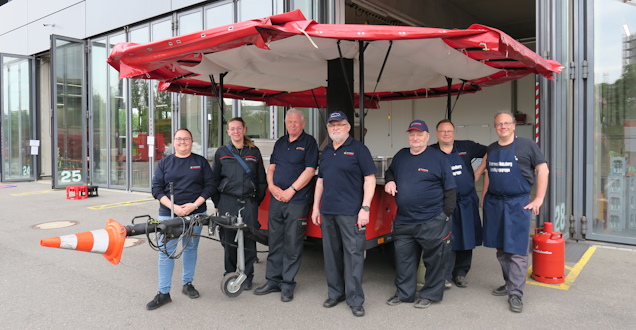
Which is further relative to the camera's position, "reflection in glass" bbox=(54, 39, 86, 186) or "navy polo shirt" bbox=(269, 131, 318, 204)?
"reflection in glass" bbox=(54, 39, 86, 186)

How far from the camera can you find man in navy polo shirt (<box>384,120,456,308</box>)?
3.86m

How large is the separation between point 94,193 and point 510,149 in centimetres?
1172

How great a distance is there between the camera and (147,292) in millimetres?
4430

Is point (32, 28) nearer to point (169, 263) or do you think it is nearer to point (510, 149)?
point (169, 263)

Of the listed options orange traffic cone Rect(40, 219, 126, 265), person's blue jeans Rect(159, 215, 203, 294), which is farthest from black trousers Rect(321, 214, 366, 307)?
orange traffic cone Rect(40, 219, 126, 265)

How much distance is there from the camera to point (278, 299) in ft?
13.8

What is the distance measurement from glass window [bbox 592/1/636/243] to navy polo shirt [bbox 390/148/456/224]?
3.72 m

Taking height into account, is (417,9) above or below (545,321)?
above

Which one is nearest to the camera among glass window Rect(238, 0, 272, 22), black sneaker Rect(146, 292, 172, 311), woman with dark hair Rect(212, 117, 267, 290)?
black sneaker Rect(146, 292, 172, 311)

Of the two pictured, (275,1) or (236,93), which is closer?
(236,93)

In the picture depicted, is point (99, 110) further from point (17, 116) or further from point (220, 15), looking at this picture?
point (17, 116)

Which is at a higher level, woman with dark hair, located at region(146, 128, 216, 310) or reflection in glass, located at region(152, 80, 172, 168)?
reflection in glass, located at region(152, 80, 172, 168)

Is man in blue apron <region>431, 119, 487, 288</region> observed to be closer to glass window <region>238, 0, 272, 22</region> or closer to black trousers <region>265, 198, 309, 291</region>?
black trousers <region>265, 198, 309, 291</region>

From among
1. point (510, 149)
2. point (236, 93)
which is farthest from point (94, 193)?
point (510, 149)
